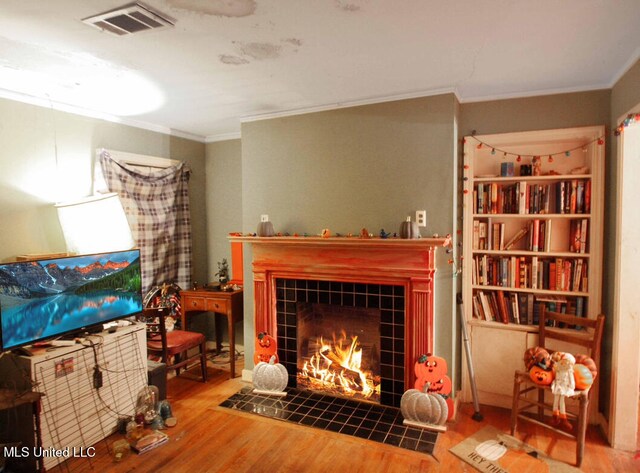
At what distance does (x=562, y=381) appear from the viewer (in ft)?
8.05

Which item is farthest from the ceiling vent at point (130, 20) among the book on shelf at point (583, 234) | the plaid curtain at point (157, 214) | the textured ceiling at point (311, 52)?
the book on shelf at point (583, 234)

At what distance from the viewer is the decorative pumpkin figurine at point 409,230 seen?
278cm

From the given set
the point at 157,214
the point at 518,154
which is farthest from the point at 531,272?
the point at 157,214

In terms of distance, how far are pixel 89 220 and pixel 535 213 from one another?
341 cm

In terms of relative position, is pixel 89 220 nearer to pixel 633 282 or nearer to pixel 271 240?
pixel 271 240

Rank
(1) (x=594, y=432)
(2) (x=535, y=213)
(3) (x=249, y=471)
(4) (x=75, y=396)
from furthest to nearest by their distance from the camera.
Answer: (2) (x=535, y=213), (1) (x=594, y=432), (4) (x=75, y=396), (3) (x=249, y=471)

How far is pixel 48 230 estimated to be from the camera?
295 centimetres

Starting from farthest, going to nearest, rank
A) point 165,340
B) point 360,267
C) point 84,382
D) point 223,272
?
1. point 223,272
2. point 165,340
3. point 360,267
4. point 84,382

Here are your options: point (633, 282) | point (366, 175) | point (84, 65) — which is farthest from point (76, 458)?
point (633, 282)

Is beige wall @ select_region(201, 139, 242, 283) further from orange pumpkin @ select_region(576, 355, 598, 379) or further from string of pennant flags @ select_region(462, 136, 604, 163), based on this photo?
orange pumpkin @ select_region(576, 355, 598, 379)

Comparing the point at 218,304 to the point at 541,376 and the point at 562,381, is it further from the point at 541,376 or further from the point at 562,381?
the point at 562,381

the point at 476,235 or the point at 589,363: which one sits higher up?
the point at 476,235

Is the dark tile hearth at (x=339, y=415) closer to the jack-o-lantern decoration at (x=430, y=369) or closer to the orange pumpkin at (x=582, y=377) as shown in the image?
the jack-o-lantern decoration at (x=430, y=369)

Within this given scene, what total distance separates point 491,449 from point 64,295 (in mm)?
2916
